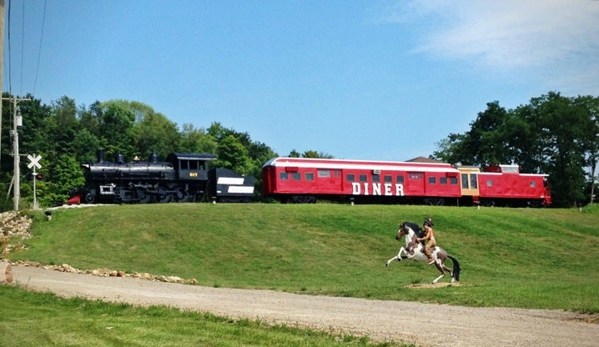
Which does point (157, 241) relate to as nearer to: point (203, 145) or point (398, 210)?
point (398, 210)

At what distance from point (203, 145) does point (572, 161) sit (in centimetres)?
5596

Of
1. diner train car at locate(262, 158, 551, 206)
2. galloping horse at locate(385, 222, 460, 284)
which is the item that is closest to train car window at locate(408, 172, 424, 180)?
diner train car at locate(262, 158, 551, 206)

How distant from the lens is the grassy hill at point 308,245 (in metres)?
29.1

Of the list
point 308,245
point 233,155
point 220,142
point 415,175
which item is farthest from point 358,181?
point 220,142

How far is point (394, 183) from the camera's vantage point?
5378 cm

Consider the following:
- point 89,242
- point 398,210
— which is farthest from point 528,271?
point 89,242

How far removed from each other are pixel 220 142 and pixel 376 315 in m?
88.3

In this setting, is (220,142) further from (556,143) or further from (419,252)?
(419,252)

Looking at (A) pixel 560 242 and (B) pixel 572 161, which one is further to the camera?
(B) pixel 572 161

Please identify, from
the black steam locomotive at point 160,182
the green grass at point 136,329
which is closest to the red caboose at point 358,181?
the black steam locomotive at point 160,182

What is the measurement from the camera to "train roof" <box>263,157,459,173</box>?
166 ft

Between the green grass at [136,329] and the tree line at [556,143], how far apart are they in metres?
46.9

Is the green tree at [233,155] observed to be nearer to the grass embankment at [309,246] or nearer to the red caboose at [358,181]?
the red caboose at [358,181]

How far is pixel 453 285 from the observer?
885 inches
